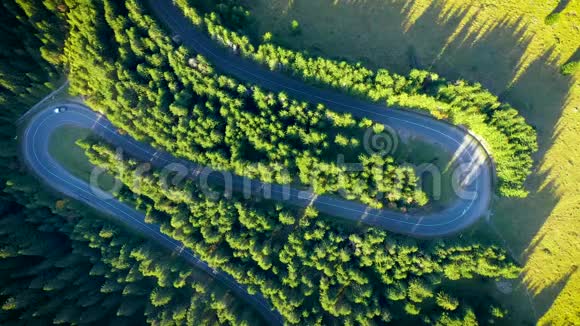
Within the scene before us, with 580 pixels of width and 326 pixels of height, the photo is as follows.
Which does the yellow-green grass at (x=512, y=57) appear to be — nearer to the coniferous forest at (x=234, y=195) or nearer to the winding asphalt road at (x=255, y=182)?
the coniferous forest at (x=234, y=195)

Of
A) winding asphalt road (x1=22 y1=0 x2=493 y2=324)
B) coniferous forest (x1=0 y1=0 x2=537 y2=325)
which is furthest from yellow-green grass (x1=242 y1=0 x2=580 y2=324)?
winding asphalt road (x1=22 y1=0 x2=493 y2=324)

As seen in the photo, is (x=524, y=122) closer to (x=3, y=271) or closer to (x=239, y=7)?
(x=239, y=7)

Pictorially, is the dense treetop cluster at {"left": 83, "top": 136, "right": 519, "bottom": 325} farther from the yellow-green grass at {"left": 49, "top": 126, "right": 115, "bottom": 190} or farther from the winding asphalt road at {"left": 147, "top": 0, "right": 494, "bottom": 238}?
the yellow-green grass at {"left": 49, "top": 126, "right": 115, "bottom": 190}

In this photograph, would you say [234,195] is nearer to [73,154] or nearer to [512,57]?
[73,154]

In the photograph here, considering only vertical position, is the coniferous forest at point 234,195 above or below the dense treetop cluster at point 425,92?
below

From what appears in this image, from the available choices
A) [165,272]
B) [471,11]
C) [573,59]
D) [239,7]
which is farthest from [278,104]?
[573,59]

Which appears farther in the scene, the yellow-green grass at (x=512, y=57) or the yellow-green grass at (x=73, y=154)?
the yellow-green grass at (x=73, y=154)
